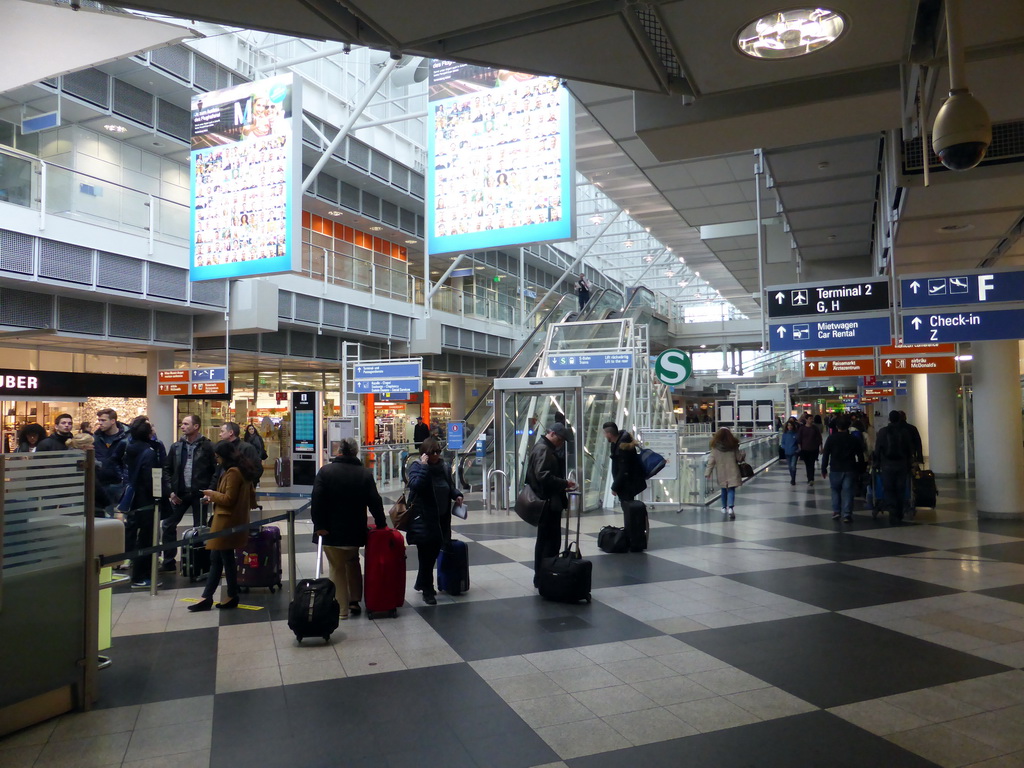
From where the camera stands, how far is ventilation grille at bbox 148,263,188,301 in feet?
51.5

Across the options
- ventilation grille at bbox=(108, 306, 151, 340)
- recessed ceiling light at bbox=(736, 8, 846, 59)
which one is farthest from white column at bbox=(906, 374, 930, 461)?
ventilation grille at bbox=(108, 306, 151, 340)

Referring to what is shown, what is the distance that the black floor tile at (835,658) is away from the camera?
15.8 ft

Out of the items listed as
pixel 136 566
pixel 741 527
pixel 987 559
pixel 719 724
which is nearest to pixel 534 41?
pixel 719 724

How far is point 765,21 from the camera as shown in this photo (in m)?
4.32

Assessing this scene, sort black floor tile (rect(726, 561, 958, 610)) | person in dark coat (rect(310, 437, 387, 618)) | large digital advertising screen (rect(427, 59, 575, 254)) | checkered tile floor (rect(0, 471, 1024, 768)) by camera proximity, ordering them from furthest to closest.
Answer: large digital advertising screen (rect(427, 59, 575, 254)) < black floor tile (rect(726, 561, 958, 610)) < person in dark coat (rect(310, 437, 387, 618)) < checkered tile floor (rect(0, 471, 1024, 768))

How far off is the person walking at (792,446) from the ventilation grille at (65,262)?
53.6 ft

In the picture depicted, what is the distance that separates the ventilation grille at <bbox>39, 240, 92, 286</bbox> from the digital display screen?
17.1 ft

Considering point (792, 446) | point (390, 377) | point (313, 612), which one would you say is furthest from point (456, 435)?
point (313, 612)

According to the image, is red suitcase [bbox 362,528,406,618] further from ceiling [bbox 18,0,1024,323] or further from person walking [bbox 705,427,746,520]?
person walking [bbox 705,427,746,520]

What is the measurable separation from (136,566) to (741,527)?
8.50 m

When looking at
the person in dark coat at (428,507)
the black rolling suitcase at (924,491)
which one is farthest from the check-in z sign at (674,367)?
the person in dark coat at (428,507)

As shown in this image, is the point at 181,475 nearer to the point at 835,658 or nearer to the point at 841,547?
the point at 835,658

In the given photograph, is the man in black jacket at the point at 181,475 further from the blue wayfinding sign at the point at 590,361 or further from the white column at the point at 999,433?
the white column at the point at 999,433

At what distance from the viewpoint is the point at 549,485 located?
7352 millimetres
